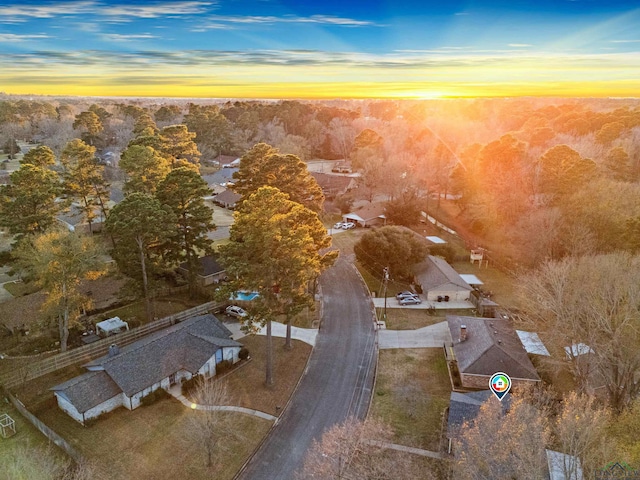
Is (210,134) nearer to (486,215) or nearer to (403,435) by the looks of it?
(486,215)

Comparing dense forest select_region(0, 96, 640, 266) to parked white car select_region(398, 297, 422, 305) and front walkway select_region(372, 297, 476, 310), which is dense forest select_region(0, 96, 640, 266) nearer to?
front walkway select_region(372, 297, 476, 310)

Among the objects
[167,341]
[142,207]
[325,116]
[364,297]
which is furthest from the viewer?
[325,116]

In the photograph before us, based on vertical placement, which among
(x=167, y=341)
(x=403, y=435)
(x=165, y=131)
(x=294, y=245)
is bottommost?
→ (x=403, y=435)

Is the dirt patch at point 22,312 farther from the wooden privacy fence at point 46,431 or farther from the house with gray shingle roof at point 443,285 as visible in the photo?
the house with gray shingle roof at point 443,285

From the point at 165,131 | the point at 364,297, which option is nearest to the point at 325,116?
the point at 165,131

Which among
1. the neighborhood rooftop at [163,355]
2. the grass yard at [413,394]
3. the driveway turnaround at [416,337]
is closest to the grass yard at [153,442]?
the neighborhood rooftop at [163,355]

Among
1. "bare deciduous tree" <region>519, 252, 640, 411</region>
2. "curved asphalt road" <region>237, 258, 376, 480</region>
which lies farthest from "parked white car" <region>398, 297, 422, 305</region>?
"bare deciduous tree" <region>519, 252, 640, 411</region>

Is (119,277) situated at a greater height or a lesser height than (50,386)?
greater
